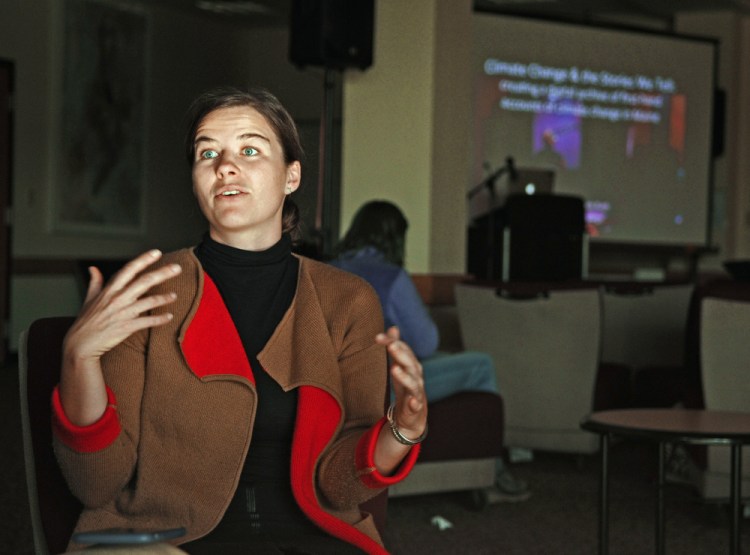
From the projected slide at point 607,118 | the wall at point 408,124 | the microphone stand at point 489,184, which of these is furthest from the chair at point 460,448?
the projected slide at point 607,118

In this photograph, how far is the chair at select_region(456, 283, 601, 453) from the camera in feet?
15.1

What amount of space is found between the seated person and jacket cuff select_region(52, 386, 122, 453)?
7.54 feet

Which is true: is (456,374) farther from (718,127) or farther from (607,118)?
(718,127)

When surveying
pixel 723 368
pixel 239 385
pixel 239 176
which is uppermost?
pixel 239 176

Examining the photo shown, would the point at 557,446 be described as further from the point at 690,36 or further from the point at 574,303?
the point at 690,36

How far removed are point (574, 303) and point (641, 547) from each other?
1312mm

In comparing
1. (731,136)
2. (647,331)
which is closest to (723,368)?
(647,331)

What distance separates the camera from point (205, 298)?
162 cm

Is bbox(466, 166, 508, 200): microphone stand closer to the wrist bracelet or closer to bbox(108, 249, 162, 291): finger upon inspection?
the wrist bracelet

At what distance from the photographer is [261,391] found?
1.62 m

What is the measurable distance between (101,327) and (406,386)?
0.42 metres

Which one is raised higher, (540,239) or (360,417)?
(540,239)

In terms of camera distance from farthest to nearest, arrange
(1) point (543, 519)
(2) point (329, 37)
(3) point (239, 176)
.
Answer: (2) point (329, 37) → (1) point (543, 519) → (3) point (239, 176)

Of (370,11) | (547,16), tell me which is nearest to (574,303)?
(370,11)
